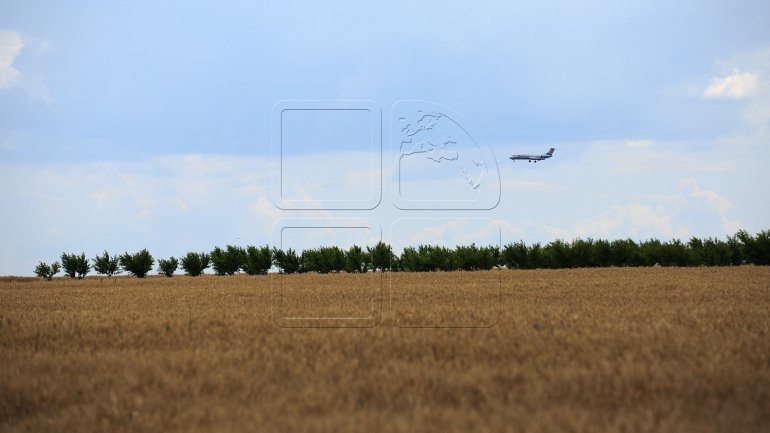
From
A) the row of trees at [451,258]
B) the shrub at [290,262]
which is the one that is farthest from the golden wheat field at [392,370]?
the shrub at [290,262]

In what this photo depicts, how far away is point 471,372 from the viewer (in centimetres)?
592

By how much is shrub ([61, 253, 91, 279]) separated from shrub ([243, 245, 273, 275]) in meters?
6.86

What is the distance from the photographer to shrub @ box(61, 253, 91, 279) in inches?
1158

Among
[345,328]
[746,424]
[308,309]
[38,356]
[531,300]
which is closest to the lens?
[746,424]

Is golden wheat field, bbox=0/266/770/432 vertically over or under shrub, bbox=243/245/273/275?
under

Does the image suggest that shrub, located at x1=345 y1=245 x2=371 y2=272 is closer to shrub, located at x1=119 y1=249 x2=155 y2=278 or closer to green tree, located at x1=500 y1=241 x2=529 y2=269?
green tree, located at x1=500 y1=241 x2=529 y2=269

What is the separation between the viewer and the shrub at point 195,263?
2945 centimetres

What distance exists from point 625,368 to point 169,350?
4.41m

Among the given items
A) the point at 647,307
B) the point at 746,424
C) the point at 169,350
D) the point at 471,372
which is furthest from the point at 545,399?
the point at 647,307

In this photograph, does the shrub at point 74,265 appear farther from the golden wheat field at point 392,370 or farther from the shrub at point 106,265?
the golden wheat field at point 392,370

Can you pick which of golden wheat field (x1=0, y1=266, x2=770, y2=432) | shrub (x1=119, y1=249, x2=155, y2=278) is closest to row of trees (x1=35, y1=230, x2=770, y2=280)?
shrub (x1=119, y1=249, x2=155, y2=278)

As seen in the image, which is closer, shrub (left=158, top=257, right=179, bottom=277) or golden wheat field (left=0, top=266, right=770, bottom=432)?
golden wheat field (left=0, top=266, right=770, bottom=432)

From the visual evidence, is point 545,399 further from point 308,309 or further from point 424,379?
point 308,309

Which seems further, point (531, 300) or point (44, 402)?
point (531, 300)
